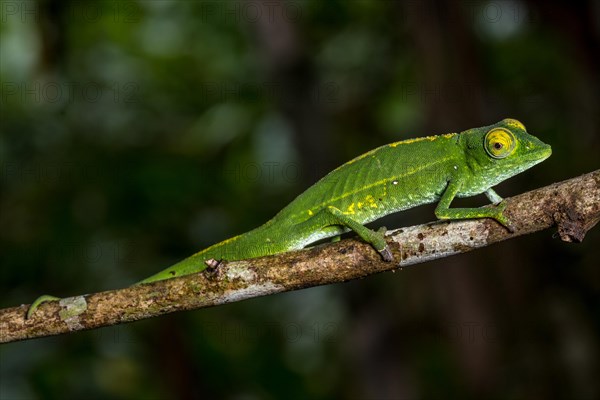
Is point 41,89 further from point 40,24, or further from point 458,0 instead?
point 458,0

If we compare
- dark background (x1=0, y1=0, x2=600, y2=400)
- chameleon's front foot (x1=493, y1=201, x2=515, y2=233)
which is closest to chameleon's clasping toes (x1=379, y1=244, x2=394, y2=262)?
chameleon's front foot (x1=493, y1=201, x2=515, y2=233)

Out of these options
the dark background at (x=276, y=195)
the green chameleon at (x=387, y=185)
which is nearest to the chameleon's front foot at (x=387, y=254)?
the green chameleon at (x=387, y=185)

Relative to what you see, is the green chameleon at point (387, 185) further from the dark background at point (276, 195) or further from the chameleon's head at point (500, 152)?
the dark background at point (276, 195)

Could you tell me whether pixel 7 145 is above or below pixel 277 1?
below

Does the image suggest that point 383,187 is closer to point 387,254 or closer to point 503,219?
point 387,254

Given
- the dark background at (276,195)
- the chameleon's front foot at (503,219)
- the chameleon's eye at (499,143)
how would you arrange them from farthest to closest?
1. the dark background at (276,195)
2. the chameleon's eye at (499,143)
3. the chameleon's front foot at (503,219)

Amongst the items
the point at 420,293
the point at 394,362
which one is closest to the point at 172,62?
the point at 420,293

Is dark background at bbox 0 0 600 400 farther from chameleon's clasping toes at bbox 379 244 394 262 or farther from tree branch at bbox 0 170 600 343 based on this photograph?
chameleon's clasping toes at bbox 379 244 394 262

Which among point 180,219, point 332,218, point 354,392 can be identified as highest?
point 332,218
